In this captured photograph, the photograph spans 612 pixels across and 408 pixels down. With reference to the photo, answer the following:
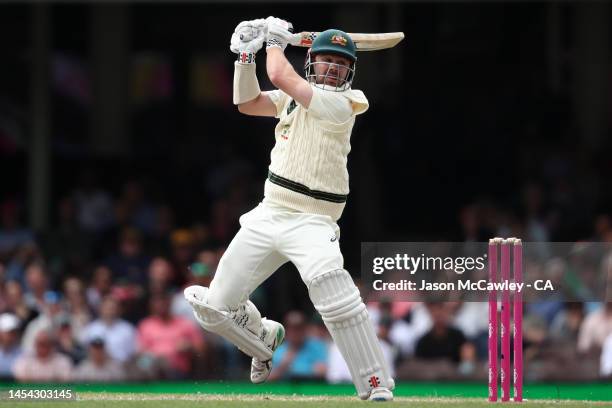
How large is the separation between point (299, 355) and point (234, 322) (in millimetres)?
3841

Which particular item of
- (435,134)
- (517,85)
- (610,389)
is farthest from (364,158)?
(610,389)

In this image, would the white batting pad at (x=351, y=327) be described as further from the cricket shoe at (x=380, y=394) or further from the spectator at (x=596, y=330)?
the spectator at (x=596, y=330)

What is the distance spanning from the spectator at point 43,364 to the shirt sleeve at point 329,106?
4578 millimetres

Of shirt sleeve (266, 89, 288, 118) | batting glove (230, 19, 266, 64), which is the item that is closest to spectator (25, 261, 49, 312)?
shirt sleeve (266, 89, 288, 118)

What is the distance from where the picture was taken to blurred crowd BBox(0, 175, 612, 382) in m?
10.7

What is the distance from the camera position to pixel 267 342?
7660mm

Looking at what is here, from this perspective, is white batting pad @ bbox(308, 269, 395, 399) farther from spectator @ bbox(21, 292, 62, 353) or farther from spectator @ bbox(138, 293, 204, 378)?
spectator @ bbox(21, 292, 62, 353)

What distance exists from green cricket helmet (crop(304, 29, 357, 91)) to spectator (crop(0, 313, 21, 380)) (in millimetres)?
5140

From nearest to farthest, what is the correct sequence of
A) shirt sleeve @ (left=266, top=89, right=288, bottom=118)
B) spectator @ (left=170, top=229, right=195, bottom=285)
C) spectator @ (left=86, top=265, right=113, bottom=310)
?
1. shirt sleeve @ (left=266, top=89, right=288, bottom=118)
2. spectator @ (left=86, top=265, right=113, bottom=310)
3. spectator @ (left=170, top=229, right=195, bottom=285)

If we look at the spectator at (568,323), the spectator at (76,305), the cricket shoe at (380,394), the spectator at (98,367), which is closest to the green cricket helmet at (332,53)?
the cricket shoe at (380,394)

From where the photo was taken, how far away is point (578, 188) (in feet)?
46.9

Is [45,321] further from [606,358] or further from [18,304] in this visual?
[606,358]

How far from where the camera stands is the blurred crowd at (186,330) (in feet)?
35.2

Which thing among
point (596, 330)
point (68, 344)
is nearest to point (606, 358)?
point (596, 330)
